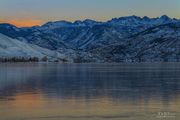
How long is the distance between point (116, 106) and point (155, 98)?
9890 mm

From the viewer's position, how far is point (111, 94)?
228 feet

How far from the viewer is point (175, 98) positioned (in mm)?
61531

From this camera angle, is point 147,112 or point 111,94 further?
point 111,94

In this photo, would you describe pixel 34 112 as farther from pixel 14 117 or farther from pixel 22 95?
pixel 22 95

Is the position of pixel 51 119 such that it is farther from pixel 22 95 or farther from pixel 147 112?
pixel 22 95

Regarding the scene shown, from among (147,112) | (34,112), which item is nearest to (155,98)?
(147,112)

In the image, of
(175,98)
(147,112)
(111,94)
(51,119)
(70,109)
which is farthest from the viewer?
(111,94)

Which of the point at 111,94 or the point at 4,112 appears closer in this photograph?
the point at 4,112

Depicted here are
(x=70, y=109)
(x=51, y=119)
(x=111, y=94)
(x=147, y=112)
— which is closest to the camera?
(x=51, y=119)

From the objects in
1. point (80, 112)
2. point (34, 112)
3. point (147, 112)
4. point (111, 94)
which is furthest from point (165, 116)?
point (111, 94)

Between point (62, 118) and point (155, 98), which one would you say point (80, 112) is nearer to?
point (62, 118)

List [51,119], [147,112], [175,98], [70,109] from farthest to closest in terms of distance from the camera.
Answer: [175,98] < [70,109] < [147,112] < [51,119]

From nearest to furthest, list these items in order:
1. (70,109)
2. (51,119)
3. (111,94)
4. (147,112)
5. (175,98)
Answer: (51,119) → (147,112) → (70,109) → (175,98) → (111,94)

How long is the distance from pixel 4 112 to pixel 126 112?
508 inches
